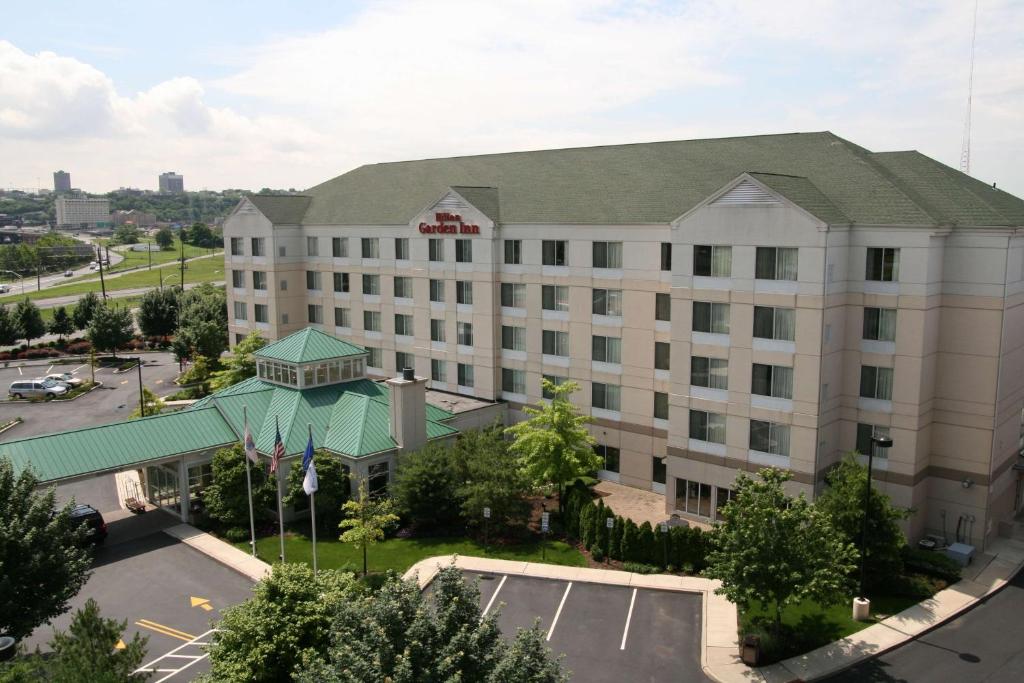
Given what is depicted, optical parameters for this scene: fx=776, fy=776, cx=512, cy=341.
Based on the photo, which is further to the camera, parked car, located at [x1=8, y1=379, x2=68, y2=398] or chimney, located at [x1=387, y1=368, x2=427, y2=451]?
parked car, located at [x1=8, y1=379, x2=68, y2=398]

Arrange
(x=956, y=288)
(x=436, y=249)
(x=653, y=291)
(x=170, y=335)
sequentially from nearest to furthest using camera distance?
(x=956, y=288) → (x=653, y=291) → (x=436, y=249) → (x=170, y=335)

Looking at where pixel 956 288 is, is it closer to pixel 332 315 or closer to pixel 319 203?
pixel 332 315

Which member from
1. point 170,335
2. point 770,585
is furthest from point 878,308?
point 170,335

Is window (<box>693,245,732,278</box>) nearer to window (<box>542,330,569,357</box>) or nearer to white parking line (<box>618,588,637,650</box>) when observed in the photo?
window (<box>542,330,569,357</box>)

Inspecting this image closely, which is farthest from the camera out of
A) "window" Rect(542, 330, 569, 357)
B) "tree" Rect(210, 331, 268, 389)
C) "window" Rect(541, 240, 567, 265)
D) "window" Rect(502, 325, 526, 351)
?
"tree" Rect(210, 331, 268, 389)

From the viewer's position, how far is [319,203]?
6825 cm

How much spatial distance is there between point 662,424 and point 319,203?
1523 inches

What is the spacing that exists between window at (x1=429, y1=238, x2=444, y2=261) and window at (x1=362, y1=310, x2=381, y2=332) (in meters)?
8.10

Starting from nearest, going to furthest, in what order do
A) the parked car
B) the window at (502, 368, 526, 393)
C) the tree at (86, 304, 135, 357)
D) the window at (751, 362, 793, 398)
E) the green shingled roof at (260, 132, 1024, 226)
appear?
the window at (751, 362, 793, 398), the green shingled roof at (260, 132, 1024, 226), the window at (502, 368, 526, 393), the parked car, the tree at (86, 304, 135, 357)

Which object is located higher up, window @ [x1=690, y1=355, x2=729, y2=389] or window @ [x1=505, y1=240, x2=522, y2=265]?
window @ [x1=505, y1=240, x2=522, y2=265]

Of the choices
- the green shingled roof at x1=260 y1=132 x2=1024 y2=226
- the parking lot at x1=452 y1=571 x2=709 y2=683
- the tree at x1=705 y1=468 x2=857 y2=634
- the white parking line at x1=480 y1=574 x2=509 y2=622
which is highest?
the green shingled roof at x1=260 y1=132 x2=1024 y2=226

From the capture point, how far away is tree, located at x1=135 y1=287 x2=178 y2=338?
94.1 meters

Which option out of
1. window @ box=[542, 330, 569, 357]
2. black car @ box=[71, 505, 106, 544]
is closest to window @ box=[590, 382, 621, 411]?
window @ box=[542, 330, 569, 357]

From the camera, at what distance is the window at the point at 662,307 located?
144 feet
